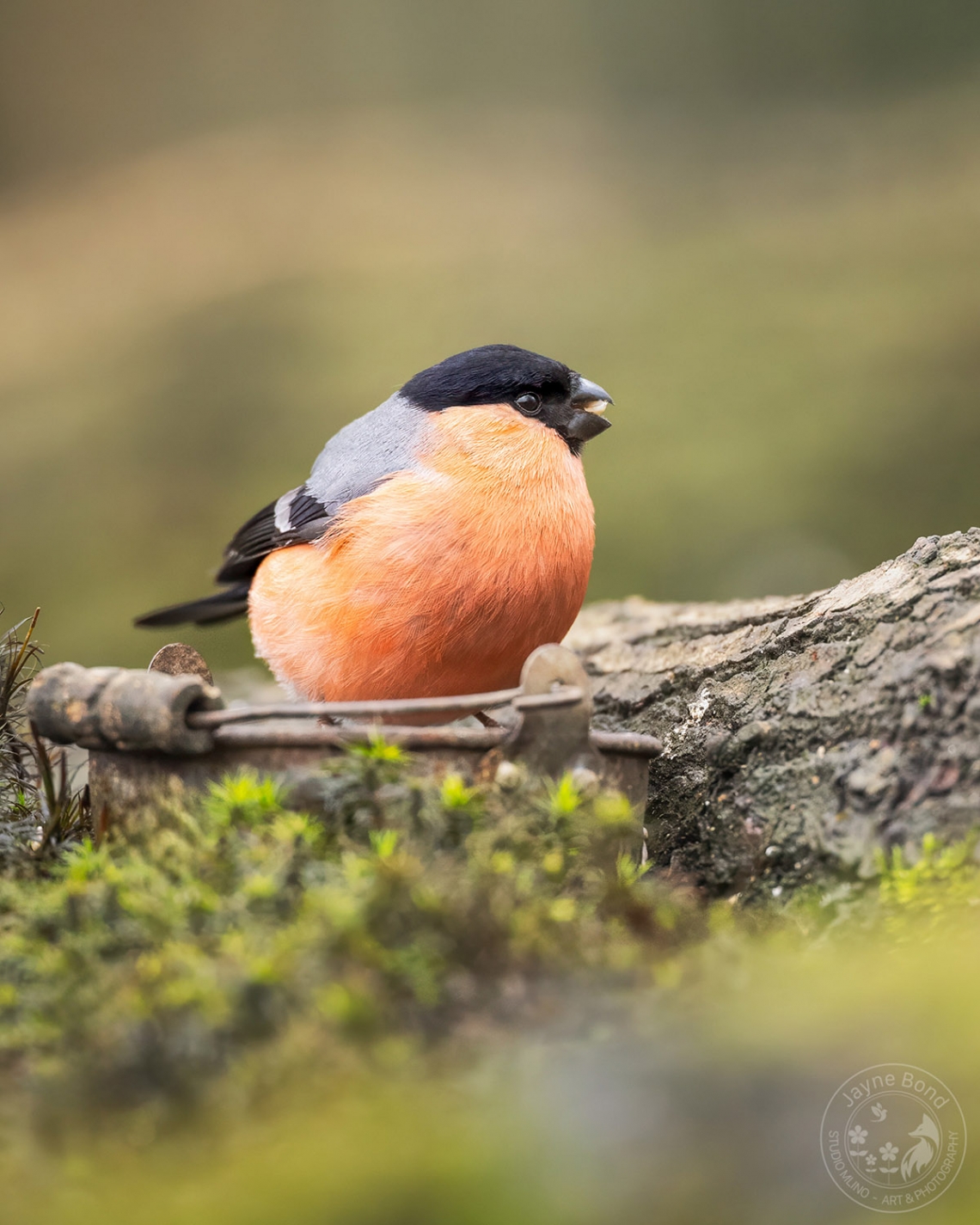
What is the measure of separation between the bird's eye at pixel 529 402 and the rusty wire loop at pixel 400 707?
110 cm

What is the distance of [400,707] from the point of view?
222 centimetres

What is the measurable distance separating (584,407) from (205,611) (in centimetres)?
171

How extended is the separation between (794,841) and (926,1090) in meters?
0.91

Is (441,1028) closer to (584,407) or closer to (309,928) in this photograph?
(309,928)

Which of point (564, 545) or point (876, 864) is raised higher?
point (564, 545)

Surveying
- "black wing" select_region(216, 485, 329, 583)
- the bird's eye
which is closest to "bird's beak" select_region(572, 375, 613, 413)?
the bird's eye

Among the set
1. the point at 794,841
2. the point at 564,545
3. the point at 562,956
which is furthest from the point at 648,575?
the point at 562,956

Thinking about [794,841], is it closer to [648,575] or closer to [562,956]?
[562,956]

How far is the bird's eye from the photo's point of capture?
3.15 m

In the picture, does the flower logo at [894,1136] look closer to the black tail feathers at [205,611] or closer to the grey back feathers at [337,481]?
the grey back feathers at [337,481]

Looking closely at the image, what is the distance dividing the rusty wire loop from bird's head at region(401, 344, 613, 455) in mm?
1123

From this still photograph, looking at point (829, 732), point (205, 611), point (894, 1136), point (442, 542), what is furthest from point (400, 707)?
point (205, 611)

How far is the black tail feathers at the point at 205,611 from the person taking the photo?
3.97 m

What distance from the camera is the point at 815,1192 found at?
1418 mm
